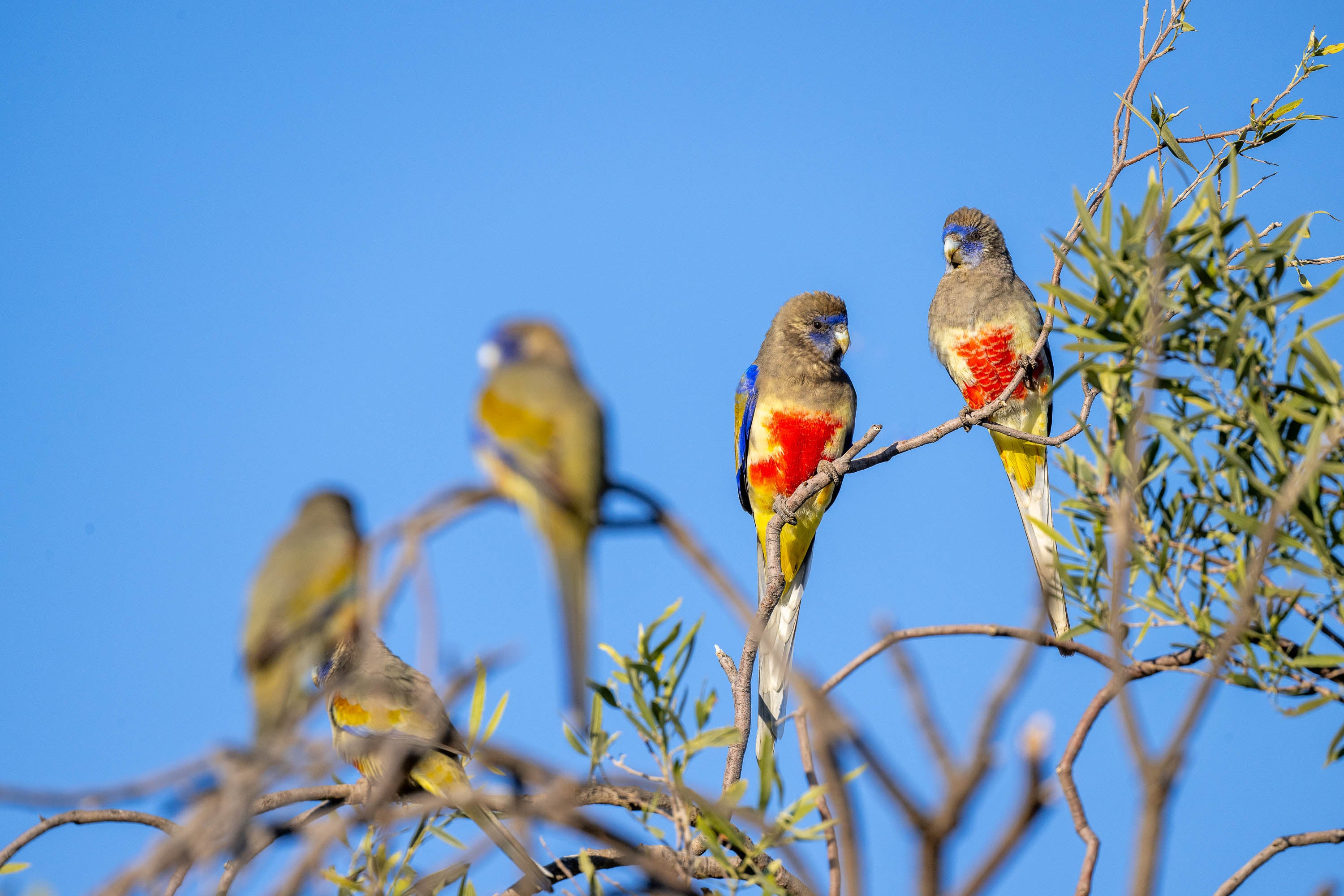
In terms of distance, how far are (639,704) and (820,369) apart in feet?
11.8

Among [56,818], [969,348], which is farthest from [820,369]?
[56,818]

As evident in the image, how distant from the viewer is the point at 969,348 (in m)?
4.94

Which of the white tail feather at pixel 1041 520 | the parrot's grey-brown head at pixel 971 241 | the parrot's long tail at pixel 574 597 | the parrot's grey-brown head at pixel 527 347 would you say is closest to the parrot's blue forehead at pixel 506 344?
the parrot's grey-brown head at pixel 527 347

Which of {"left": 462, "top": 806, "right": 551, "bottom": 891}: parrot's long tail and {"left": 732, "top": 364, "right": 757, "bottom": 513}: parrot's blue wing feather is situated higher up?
{"left": 732, "top": 364, "right": 757, "bottom": 513}: parrot's blue wing feather

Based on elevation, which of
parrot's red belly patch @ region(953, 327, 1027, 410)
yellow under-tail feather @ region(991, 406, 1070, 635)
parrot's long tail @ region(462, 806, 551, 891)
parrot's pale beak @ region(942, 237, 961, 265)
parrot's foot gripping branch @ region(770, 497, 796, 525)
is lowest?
parrot's long tail @ region(462, 806, 551, 891)

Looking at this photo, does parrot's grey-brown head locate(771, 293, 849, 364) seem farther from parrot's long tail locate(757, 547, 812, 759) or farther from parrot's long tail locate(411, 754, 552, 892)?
parrot's long tail locate(411, 754, 552, 892)

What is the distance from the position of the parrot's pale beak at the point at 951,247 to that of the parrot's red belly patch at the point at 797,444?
3.71ft

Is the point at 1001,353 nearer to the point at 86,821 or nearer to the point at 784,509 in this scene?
the point at 784,509

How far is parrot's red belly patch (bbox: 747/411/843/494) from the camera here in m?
4.96

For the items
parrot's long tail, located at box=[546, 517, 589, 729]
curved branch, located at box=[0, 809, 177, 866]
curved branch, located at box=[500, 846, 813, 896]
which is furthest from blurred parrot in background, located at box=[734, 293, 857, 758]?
parrot's long tail, located at box=[546, 517, 589, 729]

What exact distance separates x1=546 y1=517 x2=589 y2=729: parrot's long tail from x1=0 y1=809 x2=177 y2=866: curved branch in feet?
4.34

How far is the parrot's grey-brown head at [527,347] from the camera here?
98 cm

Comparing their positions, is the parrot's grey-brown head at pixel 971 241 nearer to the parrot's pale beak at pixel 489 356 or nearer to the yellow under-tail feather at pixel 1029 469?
the yellow under-tail feather at pixel 1029 469

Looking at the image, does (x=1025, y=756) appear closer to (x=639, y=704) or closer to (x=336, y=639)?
(x=336, y=639)
